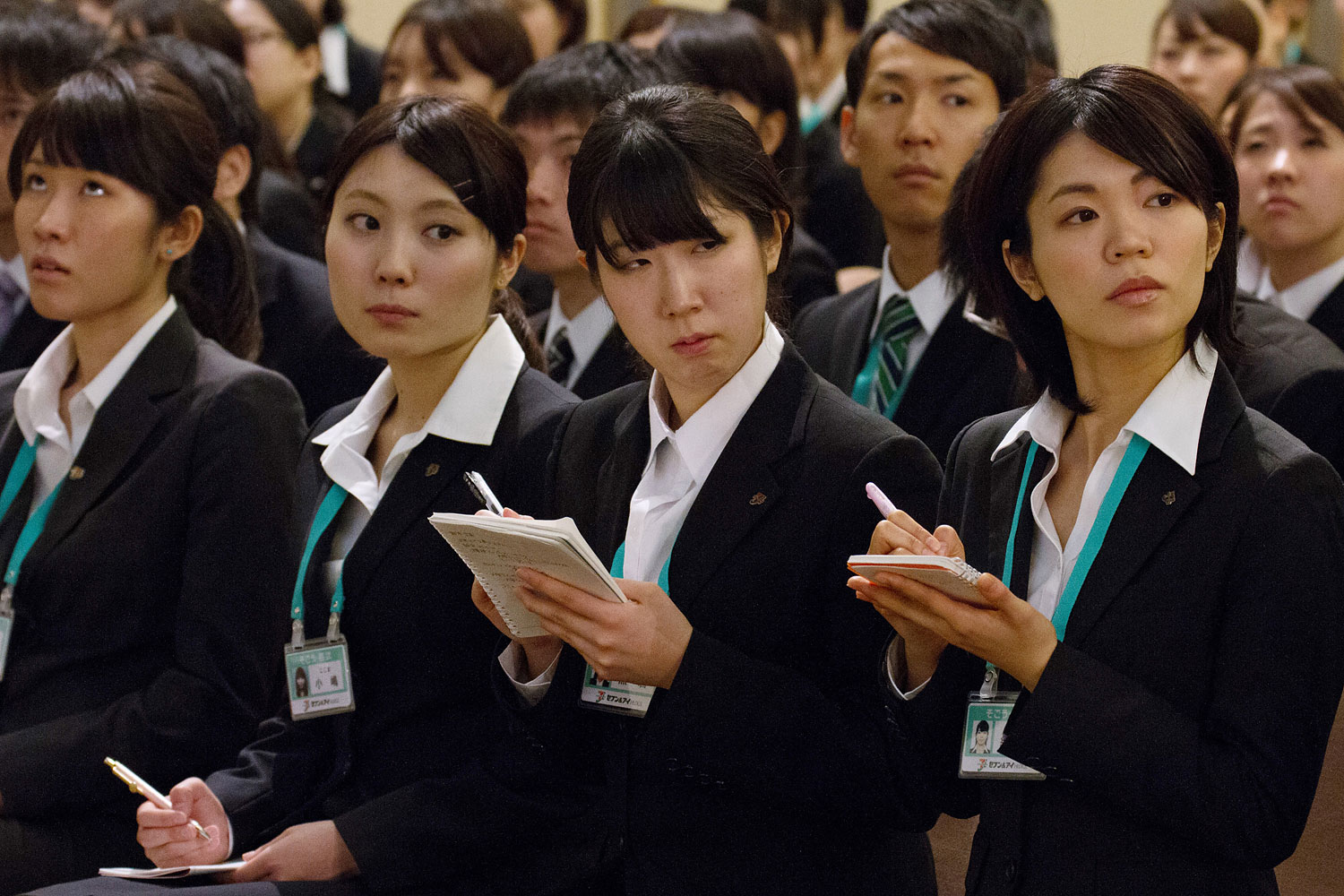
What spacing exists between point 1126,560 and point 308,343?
2225 millimetres

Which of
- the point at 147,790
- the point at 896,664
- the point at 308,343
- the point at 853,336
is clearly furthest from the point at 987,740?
the point at 308,343

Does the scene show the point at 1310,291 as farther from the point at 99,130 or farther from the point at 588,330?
the point at 99,130

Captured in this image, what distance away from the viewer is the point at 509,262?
2.47 metres

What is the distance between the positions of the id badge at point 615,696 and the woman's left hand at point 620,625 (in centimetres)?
11

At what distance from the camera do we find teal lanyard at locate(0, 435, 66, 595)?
252 centimetres

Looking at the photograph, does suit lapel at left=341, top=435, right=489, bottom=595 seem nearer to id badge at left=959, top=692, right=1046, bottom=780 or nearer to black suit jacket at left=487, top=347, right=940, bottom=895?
black suit jacket at left=487, top=347, right=940, bottom=895

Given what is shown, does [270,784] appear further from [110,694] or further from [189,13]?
[189,13]

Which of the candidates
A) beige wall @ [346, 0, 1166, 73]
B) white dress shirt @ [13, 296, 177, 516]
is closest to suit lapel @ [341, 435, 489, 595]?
white dress shirt @ [13, 296, 177, 516]

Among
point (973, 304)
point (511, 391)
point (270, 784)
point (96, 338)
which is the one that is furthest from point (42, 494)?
point (973, 304)

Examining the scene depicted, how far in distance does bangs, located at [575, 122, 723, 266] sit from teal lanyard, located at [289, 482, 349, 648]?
70 cm

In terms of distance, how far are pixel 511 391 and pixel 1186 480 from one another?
1.07 m

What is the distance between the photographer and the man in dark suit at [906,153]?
9.68 feet

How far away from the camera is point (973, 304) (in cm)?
261

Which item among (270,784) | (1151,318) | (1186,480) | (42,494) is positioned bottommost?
(270,784)
